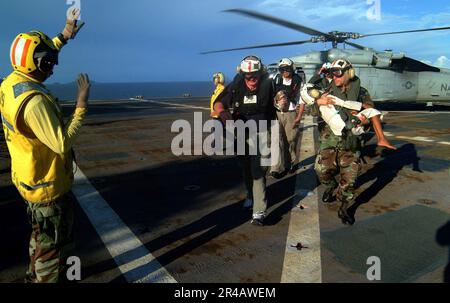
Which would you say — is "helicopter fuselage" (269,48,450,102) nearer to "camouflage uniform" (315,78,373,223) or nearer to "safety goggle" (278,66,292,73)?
"safety goggle" (278,66,292,73)

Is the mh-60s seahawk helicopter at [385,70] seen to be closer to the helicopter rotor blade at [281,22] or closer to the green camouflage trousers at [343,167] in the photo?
the helicopter rotor blade at [281,22]

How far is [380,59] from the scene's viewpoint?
1788 cm

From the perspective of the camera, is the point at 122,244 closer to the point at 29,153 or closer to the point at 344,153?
the point at 29,153

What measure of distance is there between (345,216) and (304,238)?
86 centimetres

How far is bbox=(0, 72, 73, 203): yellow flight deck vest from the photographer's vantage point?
2.54 metres

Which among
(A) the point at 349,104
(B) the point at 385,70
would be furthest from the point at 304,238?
(B) the point at 385,70

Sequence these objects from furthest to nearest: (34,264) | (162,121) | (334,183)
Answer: (162,121) → (334,183) → (34,264)

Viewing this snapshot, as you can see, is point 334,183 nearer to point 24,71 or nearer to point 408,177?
point 408,177

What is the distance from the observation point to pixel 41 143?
107 inches

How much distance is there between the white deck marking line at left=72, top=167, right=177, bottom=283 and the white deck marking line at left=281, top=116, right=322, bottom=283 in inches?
49.0

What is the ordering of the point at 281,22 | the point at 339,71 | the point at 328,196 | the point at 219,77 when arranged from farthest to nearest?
the point at 281,22 → the point at 219,77 → the point at 328,196 → the point at 339,71
